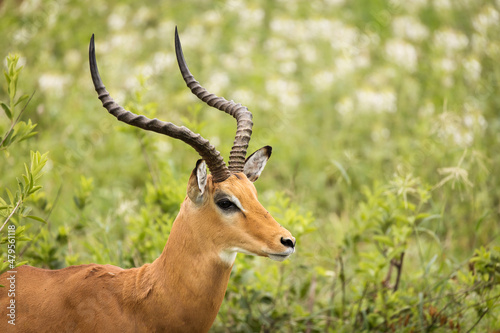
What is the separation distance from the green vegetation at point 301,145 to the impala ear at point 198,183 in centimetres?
87

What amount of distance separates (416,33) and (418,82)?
1005 mm

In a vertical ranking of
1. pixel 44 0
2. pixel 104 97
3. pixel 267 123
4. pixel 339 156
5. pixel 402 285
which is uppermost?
pixel 44 0

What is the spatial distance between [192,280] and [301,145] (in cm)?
519

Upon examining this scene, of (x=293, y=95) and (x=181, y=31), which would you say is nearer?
(x=293, y=95)

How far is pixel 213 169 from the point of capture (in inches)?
110

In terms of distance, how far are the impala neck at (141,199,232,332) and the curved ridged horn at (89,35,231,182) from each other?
11.2 inches

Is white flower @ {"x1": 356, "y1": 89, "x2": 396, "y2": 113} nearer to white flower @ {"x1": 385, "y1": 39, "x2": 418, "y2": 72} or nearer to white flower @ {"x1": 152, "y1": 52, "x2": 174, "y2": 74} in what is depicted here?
white flower @ {"x1": 385, "y1": 39, "x2": 418, "y2": 72}

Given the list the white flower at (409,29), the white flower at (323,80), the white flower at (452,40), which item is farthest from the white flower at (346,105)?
the white flower at (409,29)

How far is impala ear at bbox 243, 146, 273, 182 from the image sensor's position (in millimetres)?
3094

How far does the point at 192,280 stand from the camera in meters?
2.78

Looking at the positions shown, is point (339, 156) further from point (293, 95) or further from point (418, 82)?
point (418, 82)

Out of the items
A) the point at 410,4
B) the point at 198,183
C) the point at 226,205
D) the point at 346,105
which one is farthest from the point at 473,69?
the point at 198,183

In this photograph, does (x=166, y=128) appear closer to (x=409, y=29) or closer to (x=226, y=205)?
(x=226, y=205)

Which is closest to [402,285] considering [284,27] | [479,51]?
[479,51]
